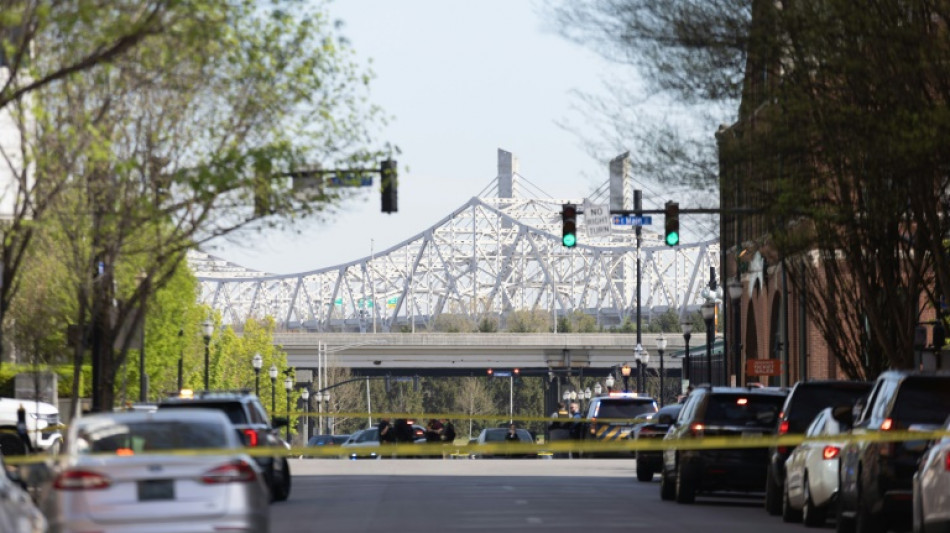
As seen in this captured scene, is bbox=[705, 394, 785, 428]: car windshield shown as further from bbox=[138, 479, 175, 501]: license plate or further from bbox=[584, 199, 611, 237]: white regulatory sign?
bbox=[584, 199, 611, 237]: white regulatory sign

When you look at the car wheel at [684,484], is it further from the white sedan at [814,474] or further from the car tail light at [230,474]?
the car tail light at [230,474]

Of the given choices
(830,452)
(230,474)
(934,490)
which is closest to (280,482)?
(830,452)

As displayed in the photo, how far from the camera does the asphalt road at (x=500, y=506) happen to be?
22750 mm

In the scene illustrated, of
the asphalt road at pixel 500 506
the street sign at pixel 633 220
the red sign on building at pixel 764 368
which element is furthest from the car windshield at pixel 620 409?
the asphalt road at pixel 500 506

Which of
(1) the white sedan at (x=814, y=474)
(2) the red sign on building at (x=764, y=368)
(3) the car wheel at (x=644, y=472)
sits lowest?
(3) the car wheel at (x=644, y=472)

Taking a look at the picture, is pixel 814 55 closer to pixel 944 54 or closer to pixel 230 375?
pixel 944 54

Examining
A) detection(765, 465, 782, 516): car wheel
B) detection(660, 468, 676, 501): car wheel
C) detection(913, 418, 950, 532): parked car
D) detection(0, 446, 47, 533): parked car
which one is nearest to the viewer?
detection(0, 446, 47, 533): parked car

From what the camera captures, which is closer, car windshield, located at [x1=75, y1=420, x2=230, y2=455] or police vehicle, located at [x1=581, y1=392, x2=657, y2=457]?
car windshield, located at [x1=75, y1=420, x2=230, y2=455]

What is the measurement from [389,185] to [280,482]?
7388mm

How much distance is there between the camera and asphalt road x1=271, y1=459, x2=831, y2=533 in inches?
896

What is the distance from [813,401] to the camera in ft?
84.9

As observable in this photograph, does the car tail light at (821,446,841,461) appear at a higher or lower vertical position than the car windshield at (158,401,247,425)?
lower

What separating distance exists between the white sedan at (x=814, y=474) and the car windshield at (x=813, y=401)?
4.87ft

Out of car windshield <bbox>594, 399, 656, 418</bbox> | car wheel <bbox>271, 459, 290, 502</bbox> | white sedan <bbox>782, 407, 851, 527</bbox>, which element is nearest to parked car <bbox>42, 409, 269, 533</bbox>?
white sedan <bbox>782, 407, 851, 527</bbox>
